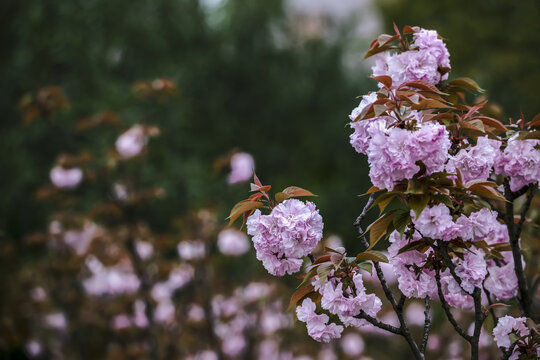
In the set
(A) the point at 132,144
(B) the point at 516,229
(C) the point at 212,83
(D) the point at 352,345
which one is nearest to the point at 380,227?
(B) the point at 516,229

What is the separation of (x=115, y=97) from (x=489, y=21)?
902 centimetres

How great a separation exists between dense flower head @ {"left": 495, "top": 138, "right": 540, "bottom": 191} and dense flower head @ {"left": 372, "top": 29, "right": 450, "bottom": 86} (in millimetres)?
326

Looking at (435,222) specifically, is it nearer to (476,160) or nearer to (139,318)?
(476,160)

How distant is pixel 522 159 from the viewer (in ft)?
5.56

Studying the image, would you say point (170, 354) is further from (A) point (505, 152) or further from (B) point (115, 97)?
(B) point (115, 97)

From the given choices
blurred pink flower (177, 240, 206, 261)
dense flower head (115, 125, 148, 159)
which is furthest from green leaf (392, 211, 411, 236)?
blurred pink flower (177, 240, 206, 261)

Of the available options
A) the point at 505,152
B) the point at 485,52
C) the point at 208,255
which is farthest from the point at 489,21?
the point at 505,152

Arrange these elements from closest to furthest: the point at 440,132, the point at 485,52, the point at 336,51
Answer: the point at 440,132, the point at 336,51, the point at 485,52

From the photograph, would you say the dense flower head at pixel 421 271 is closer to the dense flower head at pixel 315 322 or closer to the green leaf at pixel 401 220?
the green leaf at pixel 401 220

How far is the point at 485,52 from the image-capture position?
1232 cm

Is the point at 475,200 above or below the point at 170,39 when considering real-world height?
below

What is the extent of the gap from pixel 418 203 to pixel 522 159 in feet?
1.70

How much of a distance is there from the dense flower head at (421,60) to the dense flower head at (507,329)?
78cm

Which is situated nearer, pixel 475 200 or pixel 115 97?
pixel 475 200
